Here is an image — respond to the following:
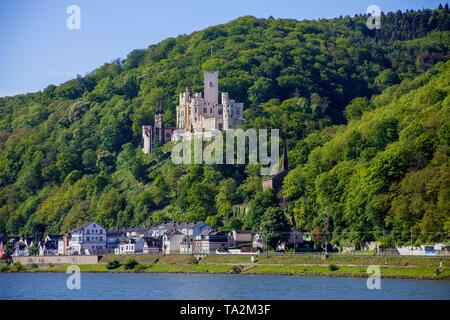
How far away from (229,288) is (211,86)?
109m

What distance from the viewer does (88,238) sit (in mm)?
126688

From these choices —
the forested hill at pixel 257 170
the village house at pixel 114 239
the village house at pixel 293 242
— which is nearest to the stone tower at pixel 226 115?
the forested hill at pixel 257 170

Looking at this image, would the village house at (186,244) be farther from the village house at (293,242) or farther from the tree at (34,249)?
the tree at (34,249)

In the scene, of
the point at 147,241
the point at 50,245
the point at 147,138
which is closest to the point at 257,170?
the point at 147,241

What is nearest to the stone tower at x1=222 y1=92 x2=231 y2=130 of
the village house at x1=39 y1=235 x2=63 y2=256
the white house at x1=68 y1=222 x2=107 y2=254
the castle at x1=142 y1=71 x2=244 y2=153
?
the castle at x1=142 y1=71 x2=244 y2=153

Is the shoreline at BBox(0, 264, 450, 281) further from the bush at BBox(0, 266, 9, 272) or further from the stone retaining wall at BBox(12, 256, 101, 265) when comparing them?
the stone retaining wall at BBox(12, 256, 101, 265)

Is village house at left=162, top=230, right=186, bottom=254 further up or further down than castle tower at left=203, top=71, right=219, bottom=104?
further down

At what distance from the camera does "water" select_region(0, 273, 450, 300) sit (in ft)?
194

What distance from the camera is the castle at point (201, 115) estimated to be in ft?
510
